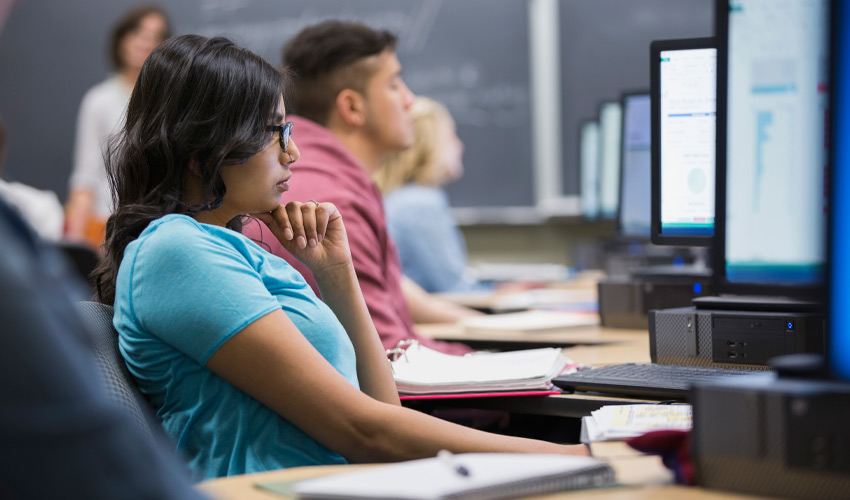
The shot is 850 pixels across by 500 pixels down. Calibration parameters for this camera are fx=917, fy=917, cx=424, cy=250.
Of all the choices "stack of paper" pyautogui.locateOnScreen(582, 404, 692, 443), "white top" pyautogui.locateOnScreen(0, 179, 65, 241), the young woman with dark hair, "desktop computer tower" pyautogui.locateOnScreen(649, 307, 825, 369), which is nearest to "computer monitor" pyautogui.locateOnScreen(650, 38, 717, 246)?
"desktop computer tower" pyautogui.locateOnScreen(649, 307, 825, 369)

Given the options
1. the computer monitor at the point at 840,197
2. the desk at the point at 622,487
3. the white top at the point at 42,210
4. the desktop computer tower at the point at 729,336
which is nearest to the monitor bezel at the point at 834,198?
the computer monitor at the point at 840,197

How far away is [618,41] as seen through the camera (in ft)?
14.6

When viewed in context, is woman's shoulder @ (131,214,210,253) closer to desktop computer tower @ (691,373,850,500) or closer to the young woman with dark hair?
the young woman with dark hair

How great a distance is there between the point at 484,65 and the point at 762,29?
3.85 meters

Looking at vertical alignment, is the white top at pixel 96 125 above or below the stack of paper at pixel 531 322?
above

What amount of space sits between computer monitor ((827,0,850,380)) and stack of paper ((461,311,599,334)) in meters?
1.34

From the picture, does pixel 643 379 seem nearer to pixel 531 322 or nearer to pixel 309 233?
pixel 309 233

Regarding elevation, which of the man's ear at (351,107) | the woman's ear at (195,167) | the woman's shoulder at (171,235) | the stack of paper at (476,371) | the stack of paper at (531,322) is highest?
the man's ear at (351,107)

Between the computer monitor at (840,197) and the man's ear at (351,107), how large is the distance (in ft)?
5.00

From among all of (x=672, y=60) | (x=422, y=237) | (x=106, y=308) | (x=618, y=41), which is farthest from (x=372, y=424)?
(x=618, y=41)

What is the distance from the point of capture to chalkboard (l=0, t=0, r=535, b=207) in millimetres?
4703

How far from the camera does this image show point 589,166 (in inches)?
145

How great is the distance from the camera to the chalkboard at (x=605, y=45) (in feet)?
14.2

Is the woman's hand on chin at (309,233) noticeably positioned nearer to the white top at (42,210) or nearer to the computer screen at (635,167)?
the computer screen at (635,167)
